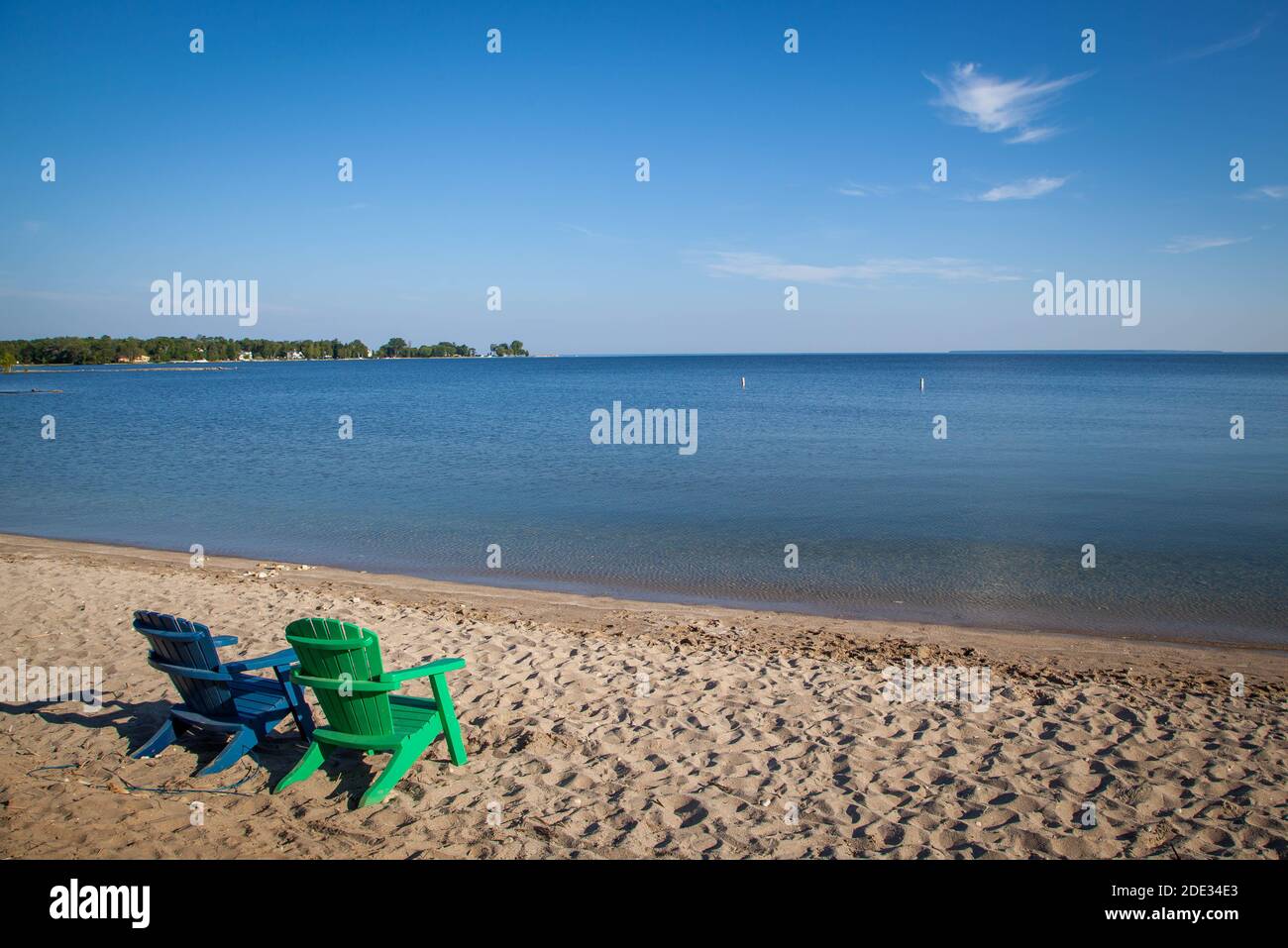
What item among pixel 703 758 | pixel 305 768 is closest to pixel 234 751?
pixel 305 768

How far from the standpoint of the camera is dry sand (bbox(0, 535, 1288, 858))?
4.31m

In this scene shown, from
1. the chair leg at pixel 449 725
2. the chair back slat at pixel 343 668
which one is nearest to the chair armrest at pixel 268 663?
the chair back slat at pixel 343 668

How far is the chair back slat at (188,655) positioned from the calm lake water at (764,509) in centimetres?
641

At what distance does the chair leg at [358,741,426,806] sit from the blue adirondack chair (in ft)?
2.38

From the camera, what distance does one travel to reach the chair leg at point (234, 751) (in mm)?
4973

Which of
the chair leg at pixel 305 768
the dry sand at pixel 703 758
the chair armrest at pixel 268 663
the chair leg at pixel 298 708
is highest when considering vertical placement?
the chair armrest at pixel 268 663

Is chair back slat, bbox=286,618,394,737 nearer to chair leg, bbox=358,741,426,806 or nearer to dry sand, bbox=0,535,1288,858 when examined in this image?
chair leg, bbox=358,741,426,806

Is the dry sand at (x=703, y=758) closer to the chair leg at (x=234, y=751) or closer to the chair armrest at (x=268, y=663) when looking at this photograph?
the chair leg at (x=234, y=751)

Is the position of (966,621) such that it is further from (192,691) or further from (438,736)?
(192,691)

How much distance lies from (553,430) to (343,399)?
34768 mm

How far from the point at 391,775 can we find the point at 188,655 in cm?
157

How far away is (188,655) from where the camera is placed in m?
→ 5.00

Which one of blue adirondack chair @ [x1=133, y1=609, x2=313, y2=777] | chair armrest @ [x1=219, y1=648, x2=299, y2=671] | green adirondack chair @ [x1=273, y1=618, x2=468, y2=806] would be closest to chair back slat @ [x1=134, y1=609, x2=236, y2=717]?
blue adirondack chair @ [x1=133, y1=609, x2=313, y2=777]
